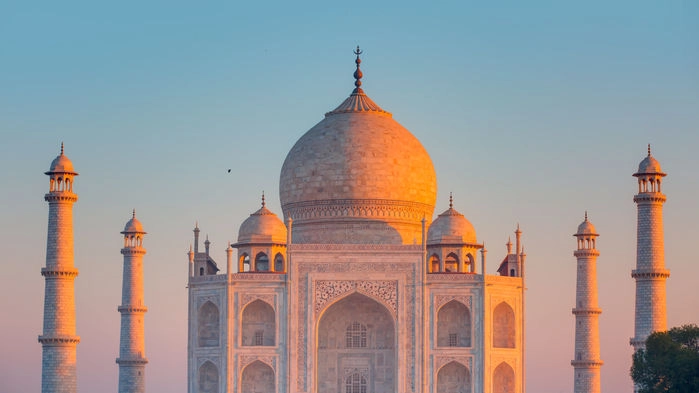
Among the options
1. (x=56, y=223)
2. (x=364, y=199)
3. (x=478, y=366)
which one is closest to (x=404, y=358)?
(x=478, y=366)

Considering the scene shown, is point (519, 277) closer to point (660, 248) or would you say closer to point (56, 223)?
point (660, 248)

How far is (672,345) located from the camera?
3981 centimetres

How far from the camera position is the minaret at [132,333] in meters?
51.0

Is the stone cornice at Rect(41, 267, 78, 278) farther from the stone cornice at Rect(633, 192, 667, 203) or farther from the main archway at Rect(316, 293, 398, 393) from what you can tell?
the stone cornice at Rect(633, 192, 667, 203)

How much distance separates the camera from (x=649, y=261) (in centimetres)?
4272

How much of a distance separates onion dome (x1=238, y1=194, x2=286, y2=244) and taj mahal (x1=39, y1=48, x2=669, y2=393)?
4 cm

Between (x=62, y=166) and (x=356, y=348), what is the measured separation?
9.67 metres

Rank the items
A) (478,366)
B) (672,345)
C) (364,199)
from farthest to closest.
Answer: (364,199) < (478,366) < (672,345)

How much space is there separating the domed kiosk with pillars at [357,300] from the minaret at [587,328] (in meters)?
4.68

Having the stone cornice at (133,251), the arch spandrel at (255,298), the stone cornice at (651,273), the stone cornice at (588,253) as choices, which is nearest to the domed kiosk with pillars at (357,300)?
the arch spandrel at (255,298)

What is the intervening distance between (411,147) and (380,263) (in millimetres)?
4981

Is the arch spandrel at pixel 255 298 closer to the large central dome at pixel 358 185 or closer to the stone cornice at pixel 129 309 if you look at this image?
the large central dome at pixel 358 185

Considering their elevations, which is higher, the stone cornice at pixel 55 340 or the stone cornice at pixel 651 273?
the stone cornice at pixel 651 273

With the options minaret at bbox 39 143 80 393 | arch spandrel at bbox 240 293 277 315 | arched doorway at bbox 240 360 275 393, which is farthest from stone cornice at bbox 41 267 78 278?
arched doorway at bbox 240 360 275 393
